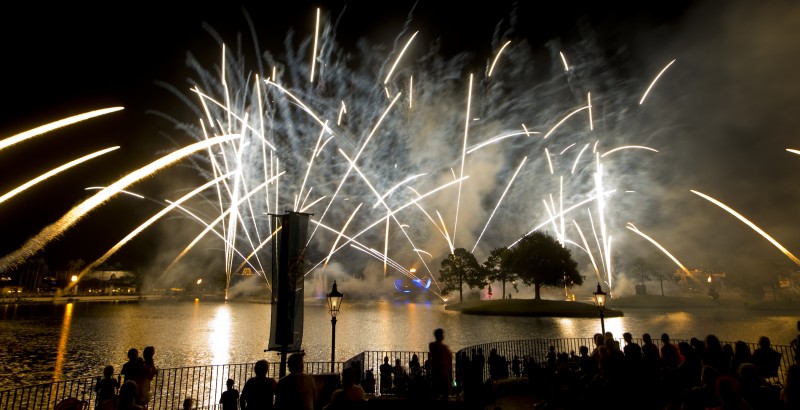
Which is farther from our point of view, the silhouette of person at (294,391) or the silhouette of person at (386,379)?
the silhouette of person at (386,379)

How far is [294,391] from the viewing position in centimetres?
664

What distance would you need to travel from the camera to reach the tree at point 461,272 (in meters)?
88.0

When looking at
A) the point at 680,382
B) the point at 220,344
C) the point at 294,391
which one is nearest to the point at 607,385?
the point at 680,382

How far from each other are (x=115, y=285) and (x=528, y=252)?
455 feet

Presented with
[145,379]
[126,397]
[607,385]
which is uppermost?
[126,397]

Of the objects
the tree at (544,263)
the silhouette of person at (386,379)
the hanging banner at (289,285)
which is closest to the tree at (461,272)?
the tree at (544,263)

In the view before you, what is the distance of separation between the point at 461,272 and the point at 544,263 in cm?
2226

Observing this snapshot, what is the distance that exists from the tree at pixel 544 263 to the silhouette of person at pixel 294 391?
6839 centimetres

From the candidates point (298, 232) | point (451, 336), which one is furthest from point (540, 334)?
point (298, 232)

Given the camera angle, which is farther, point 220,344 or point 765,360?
point 220,344

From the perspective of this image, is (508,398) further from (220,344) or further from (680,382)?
(220,344)

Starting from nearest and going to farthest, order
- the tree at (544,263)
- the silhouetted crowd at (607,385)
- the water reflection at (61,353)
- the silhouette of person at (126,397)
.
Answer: the silhouetted crowd at (607,385), the silhouette of person at (126,397), the water reflection at (61,353), the tree at (544,263)

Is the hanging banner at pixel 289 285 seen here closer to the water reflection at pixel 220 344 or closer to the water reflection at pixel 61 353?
the water reflection at pixel 220 344

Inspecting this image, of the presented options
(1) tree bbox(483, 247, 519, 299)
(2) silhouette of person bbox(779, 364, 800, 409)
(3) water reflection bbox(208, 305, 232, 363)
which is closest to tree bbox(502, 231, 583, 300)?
(1) tree bbox(483, 247, 519, 299)
